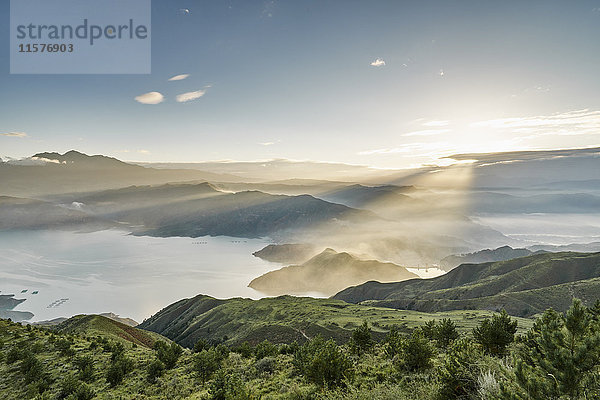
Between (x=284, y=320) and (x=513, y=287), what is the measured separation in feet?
326

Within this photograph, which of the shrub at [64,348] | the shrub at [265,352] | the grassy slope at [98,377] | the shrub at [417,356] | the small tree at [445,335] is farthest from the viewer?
the shrub at [64,348]

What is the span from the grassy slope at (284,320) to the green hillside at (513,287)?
22.7 m

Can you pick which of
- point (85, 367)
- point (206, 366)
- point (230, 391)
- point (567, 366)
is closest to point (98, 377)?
point (85, 367)

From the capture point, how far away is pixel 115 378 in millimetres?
25406

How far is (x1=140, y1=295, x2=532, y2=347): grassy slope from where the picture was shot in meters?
72.3

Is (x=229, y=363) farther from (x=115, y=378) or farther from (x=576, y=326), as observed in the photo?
(x=576, y=326)

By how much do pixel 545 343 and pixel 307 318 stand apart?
83.9 metres

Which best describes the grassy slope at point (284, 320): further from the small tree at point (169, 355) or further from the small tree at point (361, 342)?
the small tree at point (169, 355)

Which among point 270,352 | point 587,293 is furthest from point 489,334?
point 587,293

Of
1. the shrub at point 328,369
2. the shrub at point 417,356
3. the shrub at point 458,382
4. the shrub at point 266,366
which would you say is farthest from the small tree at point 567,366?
the shrub at point 266,366

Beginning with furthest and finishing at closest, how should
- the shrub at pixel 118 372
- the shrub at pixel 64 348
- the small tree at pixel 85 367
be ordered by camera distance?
the shrub at pixel 64 348, the small tree at pixel 85 367, the shrub at pixel 118 372

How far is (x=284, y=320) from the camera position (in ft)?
299

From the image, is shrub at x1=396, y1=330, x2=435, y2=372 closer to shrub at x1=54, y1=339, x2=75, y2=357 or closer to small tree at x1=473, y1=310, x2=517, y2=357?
small tree at x1=473, y1=310, x2=517, y2=357

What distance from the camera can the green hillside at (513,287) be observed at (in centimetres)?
9300
